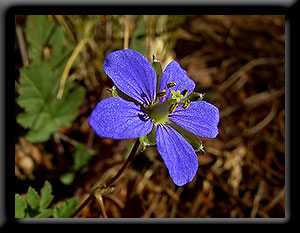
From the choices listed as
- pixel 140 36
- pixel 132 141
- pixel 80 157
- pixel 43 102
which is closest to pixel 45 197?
pixel 80 157

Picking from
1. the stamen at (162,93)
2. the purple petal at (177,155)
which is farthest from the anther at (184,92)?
the purple petal at (177,155)

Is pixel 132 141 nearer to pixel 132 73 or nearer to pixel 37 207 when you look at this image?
pixel 37 207

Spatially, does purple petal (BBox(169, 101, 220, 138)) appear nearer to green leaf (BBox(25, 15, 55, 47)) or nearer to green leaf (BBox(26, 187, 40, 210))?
green leaf (BBox(26, 187, 40, 210))

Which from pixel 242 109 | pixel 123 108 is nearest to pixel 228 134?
pixel 242 109

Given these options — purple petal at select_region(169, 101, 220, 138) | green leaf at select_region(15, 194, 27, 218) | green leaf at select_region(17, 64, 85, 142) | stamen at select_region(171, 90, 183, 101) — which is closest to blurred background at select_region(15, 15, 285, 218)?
green leaf at select_region(17, 64, 85, 142)

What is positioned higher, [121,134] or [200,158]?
[121,134]
